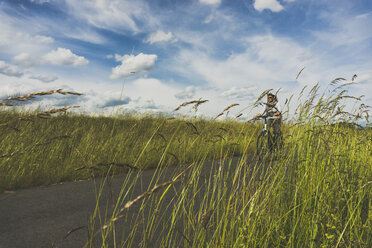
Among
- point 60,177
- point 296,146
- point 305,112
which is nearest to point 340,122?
point 305,112

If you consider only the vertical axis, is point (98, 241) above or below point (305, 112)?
below

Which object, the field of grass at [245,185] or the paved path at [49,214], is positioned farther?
the paved path at [49,214]

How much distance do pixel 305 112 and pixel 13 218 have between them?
4.10 metres

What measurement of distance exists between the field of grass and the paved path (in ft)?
0.70

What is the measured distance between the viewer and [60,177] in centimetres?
475

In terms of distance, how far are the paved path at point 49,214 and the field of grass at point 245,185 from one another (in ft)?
0.70

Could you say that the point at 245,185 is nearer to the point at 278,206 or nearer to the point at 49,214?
the point at 278,206

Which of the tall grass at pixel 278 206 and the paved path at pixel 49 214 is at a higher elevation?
the tall grass at pixel 278 206

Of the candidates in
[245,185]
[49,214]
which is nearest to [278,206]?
[245,185]

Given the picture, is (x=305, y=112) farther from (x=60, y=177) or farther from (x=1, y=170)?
(x=1, y=170)

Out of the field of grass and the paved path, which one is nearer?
the field of grass

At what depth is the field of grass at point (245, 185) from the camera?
1856mm

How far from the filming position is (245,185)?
2643 millimetres

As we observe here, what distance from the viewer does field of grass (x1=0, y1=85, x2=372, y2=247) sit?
1.86 meters
